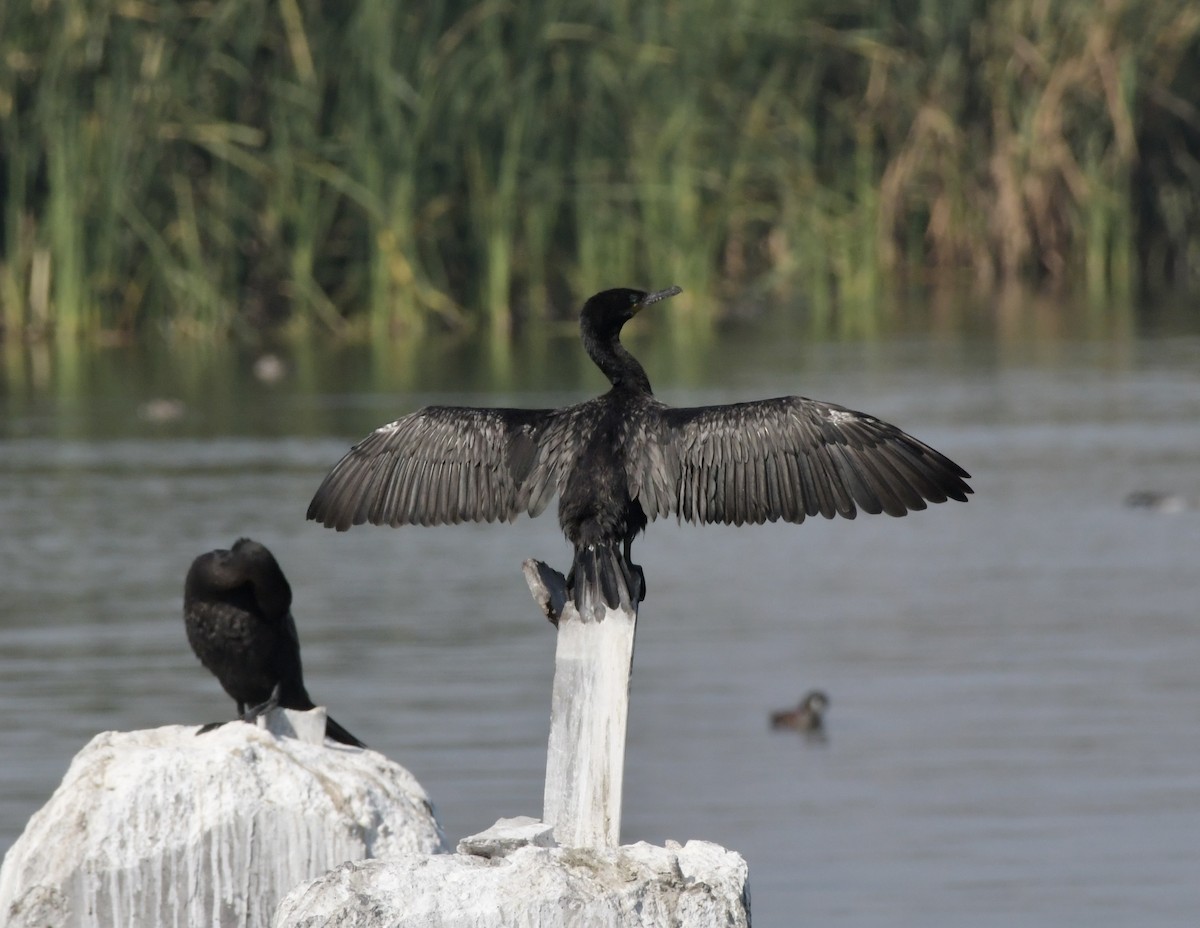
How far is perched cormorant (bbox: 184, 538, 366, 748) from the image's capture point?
5.95 metres

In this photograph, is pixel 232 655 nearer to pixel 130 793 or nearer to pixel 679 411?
pixel 130 793

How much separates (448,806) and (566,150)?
1305 centimetres

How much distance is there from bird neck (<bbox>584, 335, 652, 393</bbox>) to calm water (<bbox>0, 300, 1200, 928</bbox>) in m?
1.73

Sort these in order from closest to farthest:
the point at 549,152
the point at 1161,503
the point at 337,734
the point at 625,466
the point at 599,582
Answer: the point at 599,582
the point at 625,466
the point at 337,734
the point at 1161,503
the point at 549,152

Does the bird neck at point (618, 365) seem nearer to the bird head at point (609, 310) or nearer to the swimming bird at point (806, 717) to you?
the bird head at point (609, 310)

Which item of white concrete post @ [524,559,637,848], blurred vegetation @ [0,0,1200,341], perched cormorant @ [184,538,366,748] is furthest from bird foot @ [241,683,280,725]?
blurred vegetation @ [0,0,1200,341]

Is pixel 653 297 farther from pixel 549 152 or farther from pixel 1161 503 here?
pixel 549 152

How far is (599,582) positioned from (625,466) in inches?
14.8

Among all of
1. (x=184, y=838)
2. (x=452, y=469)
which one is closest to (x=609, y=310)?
(x=452, y=469)

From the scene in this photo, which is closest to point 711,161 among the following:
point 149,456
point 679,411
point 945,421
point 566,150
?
point 566,150

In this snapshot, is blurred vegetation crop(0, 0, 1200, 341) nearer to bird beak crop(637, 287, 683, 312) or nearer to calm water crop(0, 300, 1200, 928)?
calm water crop(0, 300, 1200, 928)

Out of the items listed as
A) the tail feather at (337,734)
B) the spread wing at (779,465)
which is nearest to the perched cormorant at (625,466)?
the spread wing at (779,465)

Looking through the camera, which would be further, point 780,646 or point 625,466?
point 780,646

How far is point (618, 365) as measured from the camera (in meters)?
4.88
